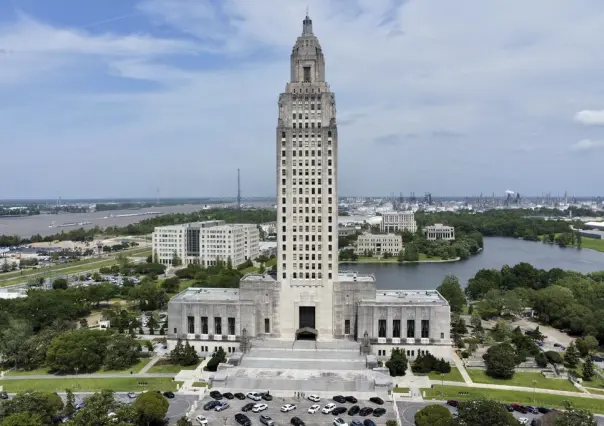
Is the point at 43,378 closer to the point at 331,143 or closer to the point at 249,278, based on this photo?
the point at 249,278

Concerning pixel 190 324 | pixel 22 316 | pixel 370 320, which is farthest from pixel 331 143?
pixel 22 316

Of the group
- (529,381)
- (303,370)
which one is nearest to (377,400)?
(303,370)

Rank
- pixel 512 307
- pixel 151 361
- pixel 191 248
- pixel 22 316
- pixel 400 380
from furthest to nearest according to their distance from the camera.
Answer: pixel 191 248, pixel 512 307, pixel 22 316, pixel 151 361, pixel 400 380

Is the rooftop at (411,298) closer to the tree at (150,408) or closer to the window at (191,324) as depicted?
the window at (191,324)

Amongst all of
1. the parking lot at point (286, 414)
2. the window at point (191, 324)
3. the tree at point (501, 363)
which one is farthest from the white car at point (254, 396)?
the tree at point (501, 363)

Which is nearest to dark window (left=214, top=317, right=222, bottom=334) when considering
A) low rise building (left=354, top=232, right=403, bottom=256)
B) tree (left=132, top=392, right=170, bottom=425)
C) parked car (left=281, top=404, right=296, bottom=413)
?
parked car (left=281, top=404, right=296, bottom=413)

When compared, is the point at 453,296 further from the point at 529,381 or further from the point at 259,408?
the point at 259,408
